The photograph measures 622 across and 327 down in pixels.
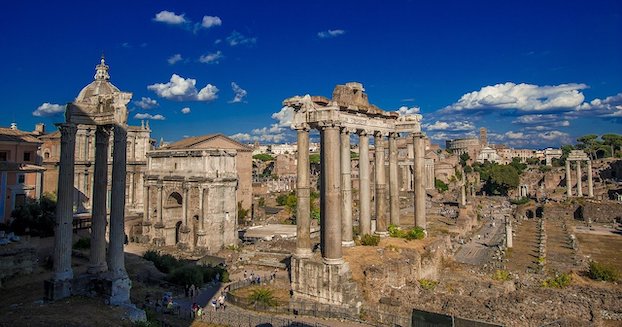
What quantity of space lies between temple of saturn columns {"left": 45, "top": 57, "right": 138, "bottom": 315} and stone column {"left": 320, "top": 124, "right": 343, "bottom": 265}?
7.61m

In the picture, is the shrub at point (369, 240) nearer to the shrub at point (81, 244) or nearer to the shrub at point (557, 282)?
the shrub at point (557, 282)

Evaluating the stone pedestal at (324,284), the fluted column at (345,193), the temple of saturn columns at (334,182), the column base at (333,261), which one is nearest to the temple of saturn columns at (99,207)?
the stone pedestal at (324,284)

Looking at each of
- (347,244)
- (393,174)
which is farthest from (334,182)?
(393,174)

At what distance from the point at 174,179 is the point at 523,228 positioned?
40.2m

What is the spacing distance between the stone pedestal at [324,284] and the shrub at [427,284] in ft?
12.6

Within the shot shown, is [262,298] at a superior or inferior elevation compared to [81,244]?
inferior

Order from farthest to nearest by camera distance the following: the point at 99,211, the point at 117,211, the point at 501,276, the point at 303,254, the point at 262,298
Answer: the point at 501,276, the point at 262,298, the point at 303,254, the point at 99,211, the point at 117,211

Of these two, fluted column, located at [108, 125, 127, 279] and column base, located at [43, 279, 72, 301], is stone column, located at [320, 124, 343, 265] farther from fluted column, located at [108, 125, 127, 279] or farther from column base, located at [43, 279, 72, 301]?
column base, located at [43, 279, 72, 301]

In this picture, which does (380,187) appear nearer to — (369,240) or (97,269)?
(369,240)

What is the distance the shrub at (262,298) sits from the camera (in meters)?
16.8

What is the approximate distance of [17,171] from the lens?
33000mm

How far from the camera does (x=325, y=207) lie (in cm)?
1636

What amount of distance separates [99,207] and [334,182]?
930cm

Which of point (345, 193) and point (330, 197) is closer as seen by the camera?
point (330, 197)
